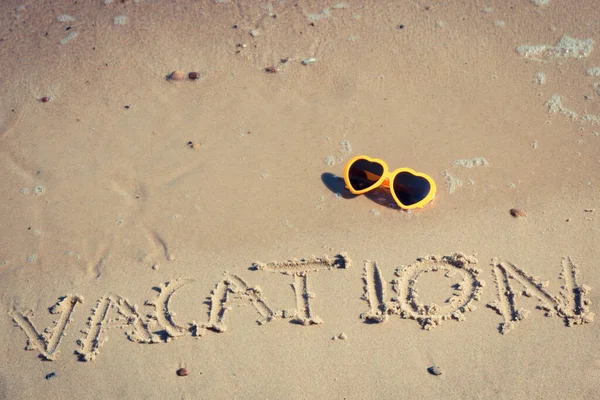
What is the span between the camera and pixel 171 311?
413cm

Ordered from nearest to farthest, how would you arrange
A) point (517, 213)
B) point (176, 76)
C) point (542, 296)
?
point (542, 296)
point (517, 213)
point (176, 76)

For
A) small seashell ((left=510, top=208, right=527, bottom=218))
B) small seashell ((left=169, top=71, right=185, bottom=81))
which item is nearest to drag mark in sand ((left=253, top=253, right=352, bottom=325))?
small seashell ((left=510, top=208, right=527, bottom=218))

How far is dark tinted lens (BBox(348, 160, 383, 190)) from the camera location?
4559 millimetres

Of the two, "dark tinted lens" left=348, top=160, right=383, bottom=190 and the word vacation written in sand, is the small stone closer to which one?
the word vacation written in sand

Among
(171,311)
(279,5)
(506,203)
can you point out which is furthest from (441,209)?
(279,5)

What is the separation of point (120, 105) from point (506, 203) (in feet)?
10.7

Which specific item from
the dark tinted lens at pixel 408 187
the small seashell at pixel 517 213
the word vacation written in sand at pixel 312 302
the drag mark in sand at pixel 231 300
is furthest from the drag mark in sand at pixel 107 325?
the small seashell at pixel 517 213

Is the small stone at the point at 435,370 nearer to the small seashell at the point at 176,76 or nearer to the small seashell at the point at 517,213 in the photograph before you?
the small seashell at the point at 517,213

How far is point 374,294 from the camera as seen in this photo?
4.13 meters

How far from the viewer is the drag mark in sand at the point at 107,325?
13.2 feet

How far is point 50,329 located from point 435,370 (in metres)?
2.56

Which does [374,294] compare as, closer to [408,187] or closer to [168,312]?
[408,187]

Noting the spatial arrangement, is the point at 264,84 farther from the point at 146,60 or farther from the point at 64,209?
the point at 64,209

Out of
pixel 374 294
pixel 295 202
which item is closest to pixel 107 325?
pixel 295 202
